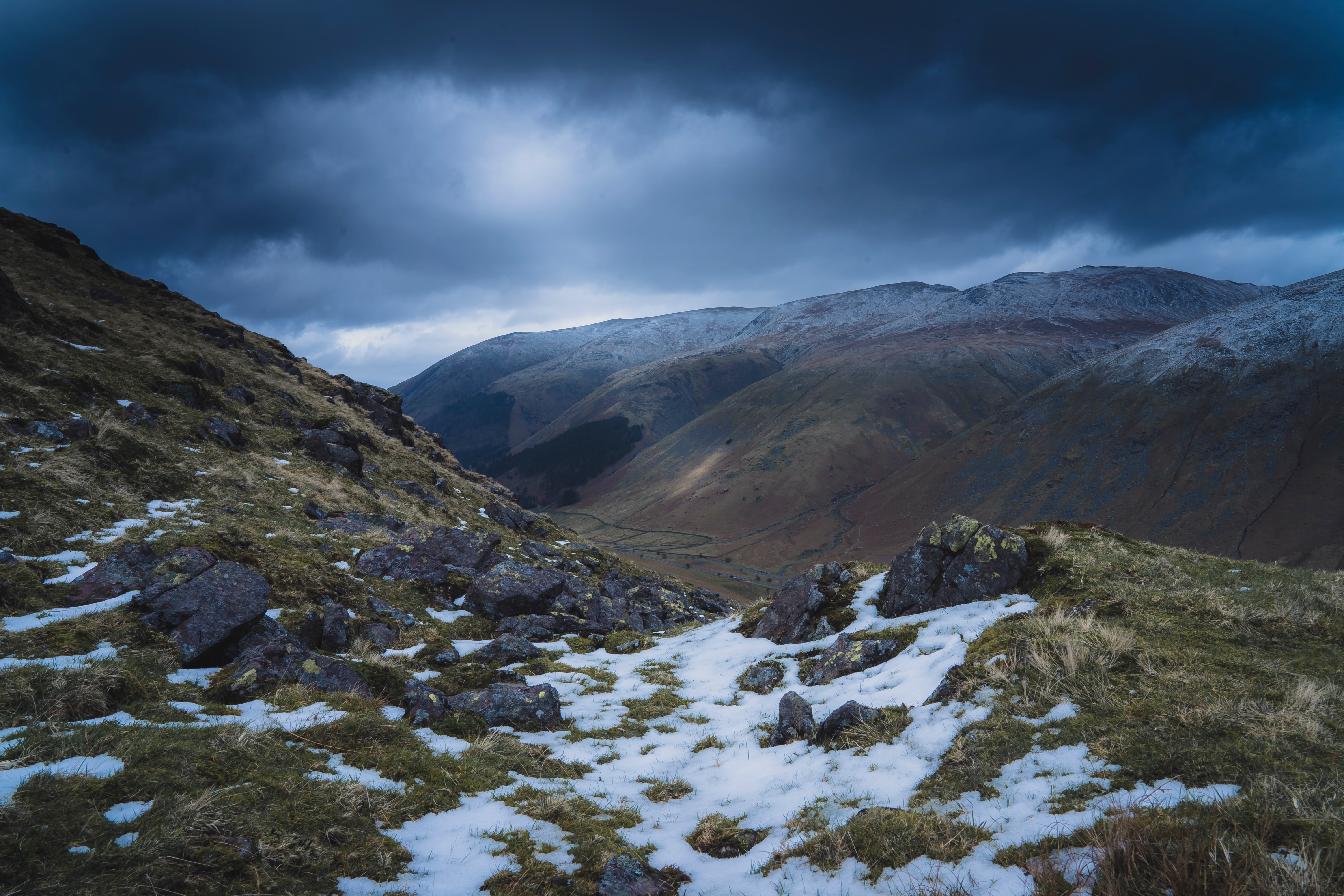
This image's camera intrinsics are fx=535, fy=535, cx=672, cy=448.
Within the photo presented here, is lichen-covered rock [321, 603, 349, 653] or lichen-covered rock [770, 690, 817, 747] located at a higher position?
lichen-covered rock [321, 603, 349, 653]

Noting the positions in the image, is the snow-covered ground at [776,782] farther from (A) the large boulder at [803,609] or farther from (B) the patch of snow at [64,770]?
(B) the patch of snow at [64,770]

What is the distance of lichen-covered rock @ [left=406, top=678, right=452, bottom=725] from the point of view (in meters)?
9.33

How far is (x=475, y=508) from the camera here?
3919 cm

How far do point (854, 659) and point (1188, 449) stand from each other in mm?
145914

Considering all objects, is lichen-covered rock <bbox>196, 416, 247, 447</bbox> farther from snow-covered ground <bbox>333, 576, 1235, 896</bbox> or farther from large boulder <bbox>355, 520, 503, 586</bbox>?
snow-covered ground <bbox>333, 576, 1235, 896</bbox>

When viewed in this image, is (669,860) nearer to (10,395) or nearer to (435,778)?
(435,778)

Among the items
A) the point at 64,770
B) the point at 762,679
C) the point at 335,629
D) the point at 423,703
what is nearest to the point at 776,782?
the point at 762,679

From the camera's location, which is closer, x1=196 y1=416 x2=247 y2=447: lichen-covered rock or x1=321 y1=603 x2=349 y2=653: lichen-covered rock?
x1=321 y1=603 x2=349 y2=653: lichen-covered rock

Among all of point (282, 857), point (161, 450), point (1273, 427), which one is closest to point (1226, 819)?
point (282, 857)

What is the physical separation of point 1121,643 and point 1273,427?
154 m

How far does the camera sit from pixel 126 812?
4.89 metres

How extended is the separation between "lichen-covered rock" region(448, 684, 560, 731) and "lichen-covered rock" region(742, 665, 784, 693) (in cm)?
448

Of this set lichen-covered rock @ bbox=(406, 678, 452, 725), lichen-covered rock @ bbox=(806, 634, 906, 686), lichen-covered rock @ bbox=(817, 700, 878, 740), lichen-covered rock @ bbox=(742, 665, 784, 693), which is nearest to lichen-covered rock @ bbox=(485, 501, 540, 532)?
lichen-covered rock @ bbox=(742, 665, 784, 693)

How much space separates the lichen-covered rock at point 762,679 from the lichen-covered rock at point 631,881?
696 centimetres
